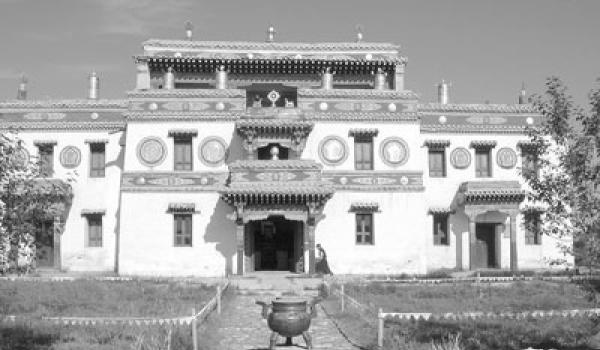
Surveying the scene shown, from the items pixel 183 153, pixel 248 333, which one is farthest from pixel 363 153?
pixel 248 333

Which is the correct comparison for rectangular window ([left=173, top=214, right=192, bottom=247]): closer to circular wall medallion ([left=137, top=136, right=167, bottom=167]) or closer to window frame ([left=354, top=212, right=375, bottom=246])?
circular wall medallion ([left=137, top=136, right=167, bottom=167])

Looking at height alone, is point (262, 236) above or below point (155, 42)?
below

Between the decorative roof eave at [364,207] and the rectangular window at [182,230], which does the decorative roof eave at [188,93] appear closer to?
the rectangular window at [182,230]

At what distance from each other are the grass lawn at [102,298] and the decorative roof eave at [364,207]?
9.21 m

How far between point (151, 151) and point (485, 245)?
16.4 metres

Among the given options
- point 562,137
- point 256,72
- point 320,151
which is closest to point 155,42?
point 256,72

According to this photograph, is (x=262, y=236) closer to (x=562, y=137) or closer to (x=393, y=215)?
(x=393, y=215)

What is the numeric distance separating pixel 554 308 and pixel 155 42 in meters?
23.3

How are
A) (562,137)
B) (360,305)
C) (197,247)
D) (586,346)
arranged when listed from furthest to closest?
(197,247) < (360,305) < (586,346) < (562,137)

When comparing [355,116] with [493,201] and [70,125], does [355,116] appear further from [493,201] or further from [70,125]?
[70,125]

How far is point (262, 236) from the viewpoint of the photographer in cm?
3397

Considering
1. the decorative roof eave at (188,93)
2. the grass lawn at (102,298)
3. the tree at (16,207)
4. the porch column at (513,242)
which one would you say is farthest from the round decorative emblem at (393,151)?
the tree at (16,207)

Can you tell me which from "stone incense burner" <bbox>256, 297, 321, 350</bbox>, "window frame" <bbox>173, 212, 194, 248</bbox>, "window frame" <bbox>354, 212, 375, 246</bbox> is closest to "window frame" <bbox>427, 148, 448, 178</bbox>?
"window frame" <bbox>354, 212, 375, 246</bbox>

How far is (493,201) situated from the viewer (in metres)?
33.8
